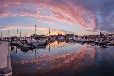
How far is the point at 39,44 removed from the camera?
52.9 m

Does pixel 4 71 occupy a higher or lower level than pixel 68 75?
higher

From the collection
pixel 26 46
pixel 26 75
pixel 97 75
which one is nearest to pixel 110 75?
pixel 97 75

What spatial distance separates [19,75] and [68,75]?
12.5 ft

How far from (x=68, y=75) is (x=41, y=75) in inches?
83.2

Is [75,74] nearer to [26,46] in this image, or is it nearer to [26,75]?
[26,75]

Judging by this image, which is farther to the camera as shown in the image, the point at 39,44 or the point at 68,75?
the point at 39,44

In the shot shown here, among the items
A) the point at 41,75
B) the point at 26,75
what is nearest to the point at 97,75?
the point at 41,75

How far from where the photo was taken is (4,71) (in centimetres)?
773

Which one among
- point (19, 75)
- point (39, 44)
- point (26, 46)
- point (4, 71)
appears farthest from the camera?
point (39, 44)

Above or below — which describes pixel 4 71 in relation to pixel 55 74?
above

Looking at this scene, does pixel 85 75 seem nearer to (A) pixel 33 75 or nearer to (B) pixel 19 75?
(A) pixel 33 75

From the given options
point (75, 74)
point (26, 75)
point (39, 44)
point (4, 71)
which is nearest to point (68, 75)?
point (75, 74)

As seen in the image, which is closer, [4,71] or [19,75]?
[4,71]

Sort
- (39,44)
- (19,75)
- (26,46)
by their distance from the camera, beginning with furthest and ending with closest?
(39,44)
(26,46)
(19,75)
